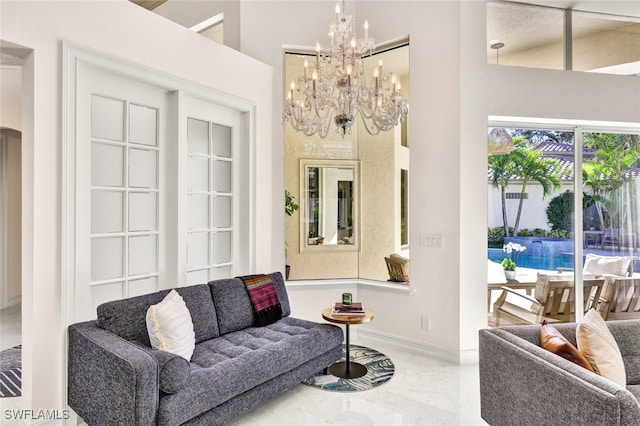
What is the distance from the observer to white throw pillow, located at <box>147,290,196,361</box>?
2314 mm

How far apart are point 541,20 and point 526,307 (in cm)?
291

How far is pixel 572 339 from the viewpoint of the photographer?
2303mm

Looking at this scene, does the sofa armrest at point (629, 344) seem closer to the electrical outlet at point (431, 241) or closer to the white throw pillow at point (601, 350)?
the white throw pillow at point (601, 350)

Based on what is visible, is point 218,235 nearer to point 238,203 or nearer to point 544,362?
point 238,203

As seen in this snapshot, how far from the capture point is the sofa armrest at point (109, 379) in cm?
189

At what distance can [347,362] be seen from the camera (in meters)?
3.25

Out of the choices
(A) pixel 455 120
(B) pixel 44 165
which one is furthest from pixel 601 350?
(B) pixel 44 165

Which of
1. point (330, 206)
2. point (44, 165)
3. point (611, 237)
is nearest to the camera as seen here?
point (44, 165)

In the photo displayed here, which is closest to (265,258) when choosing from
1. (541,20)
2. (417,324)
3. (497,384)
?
(417,324)

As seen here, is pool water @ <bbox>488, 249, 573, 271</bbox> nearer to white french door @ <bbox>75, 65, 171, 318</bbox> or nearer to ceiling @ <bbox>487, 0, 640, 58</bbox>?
ceiling @ <bbox>487, 0, 640, 58</bbox>

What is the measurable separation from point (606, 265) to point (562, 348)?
8.80 ft

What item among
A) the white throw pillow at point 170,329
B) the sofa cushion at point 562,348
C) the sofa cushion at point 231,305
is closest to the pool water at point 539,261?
the sofa cushion at point 562,348

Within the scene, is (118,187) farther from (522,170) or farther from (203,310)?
(522,170)

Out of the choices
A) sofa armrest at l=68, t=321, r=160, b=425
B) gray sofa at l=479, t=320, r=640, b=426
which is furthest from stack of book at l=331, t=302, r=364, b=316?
sofa armrest at l=68, t=321, r=160, b=425
